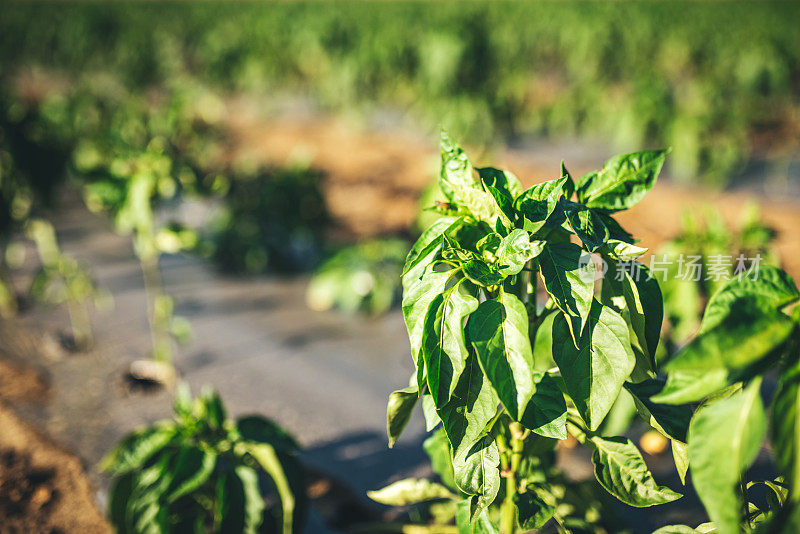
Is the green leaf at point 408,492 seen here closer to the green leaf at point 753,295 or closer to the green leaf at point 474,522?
the green leaf at point 474,522

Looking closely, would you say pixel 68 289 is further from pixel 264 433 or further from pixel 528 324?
pixel 528 324

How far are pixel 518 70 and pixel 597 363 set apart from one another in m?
10.8

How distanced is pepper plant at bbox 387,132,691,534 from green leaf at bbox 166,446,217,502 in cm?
65

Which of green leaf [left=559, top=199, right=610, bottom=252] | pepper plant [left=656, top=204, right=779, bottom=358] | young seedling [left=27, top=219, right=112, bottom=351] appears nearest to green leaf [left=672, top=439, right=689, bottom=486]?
green leaf [left=559, top=199, right=610, bottom=252]

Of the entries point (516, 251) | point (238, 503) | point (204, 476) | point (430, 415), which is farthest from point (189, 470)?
point (516, 251)

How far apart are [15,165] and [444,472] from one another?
2803mm

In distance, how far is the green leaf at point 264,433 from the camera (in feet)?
5.07

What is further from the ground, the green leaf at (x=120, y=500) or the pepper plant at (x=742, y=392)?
the pepper plant at (x=742, y=392)

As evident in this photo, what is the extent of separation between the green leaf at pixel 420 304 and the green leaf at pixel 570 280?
187 millimetres

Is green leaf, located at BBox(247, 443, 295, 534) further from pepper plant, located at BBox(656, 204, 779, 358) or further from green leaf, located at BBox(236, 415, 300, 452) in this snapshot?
pepper plant, located at BBox(656, 204, 779, 358)

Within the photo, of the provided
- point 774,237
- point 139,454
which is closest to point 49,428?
point 139,454

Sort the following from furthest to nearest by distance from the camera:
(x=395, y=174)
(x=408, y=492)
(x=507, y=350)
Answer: (x=395, y=174), (x=408, y=492), (x=507, y=350)

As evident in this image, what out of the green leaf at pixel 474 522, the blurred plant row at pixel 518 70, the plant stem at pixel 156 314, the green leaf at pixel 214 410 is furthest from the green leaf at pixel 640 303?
the blurred plant row at pixel 518 70

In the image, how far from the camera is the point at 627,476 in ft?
3.74
